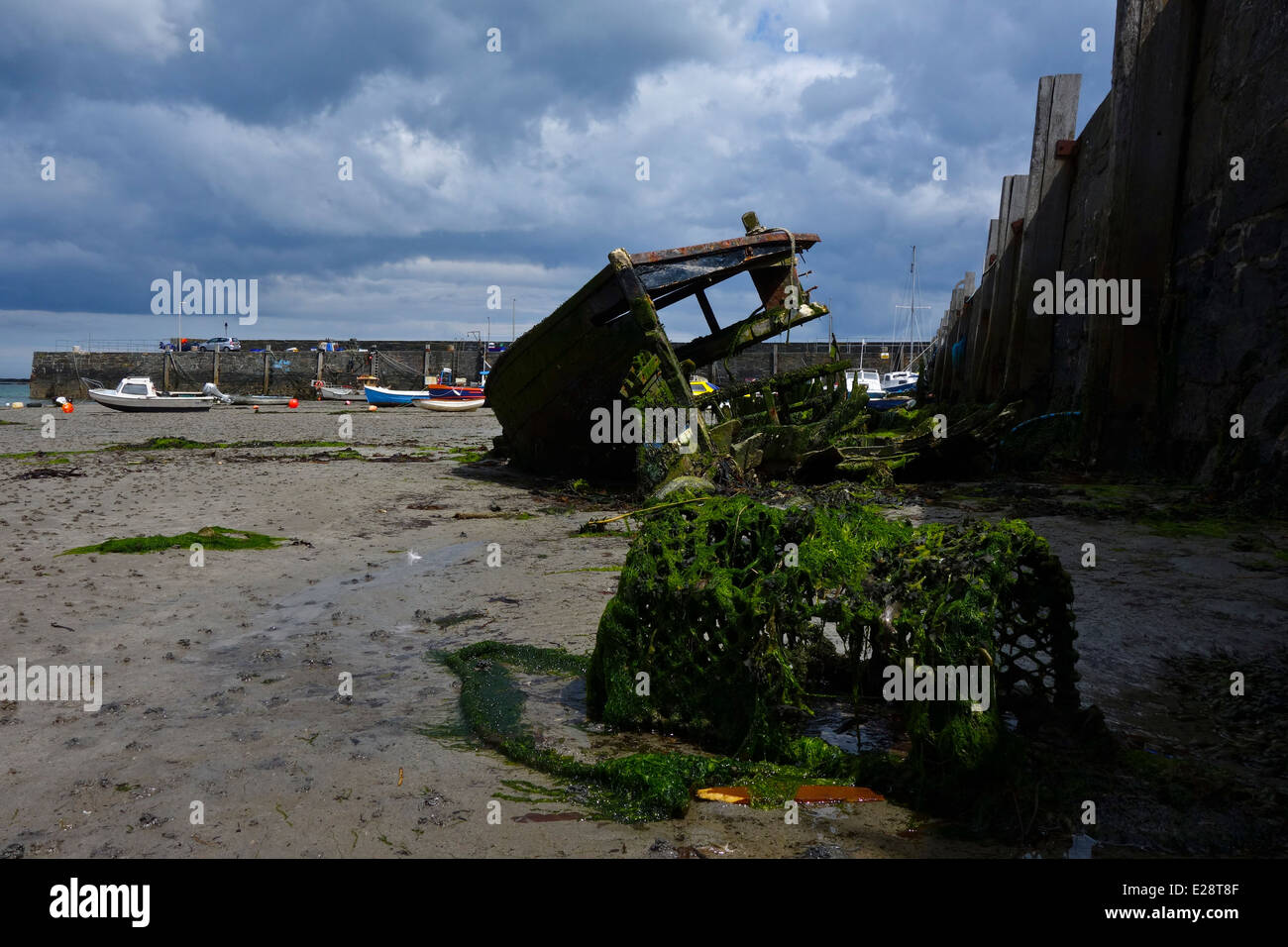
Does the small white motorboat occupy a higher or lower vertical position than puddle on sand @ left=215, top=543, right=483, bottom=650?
higher

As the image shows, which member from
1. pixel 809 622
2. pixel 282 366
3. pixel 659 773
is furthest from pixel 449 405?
pixel 659 773

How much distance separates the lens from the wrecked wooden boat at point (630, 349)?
9289 mm

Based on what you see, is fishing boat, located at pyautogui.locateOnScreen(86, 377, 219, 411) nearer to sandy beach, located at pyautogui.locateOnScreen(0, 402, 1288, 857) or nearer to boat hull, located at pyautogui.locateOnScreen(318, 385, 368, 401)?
boat hull, located at pyautogui.locateOnScreen(318, 385, 368, 401)

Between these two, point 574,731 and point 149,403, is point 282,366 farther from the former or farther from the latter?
point 574,731

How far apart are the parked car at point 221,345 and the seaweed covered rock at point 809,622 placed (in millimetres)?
62516

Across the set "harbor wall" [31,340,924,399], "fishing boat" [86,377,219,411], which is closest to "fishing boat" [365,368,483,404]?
"fishing boat" [86,377,219,411]

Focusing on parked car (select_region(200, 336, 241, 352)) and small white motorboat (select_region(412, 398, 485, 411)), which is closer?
small white motorboat (select_region(412, 398, 485, 411))

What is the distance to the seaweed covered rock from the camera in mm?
2545

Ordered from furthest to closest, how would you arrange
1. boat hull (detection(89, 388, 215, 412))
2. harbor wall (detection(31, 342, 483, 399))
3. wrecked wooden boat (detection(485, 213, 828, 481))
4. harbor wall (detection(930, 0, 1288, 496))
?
harbor wall (detection(31, 342, 483, 399))
boat hull (detection(89, 388, 215, 412))
wrecked wooden boat (detection(485, 213, 828, 481))
harbor wall (detection(930, 0, 1288, 496))

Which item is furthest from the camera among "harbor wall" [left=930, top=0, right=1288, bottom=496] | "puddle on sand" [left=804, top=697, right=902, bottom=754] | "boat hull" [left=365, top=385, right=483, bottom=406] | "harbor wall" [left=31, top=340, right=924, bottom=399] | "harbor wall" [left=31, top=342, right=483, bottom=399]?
"harbor wall" [left=31, top=342, right=483, bottom=399]

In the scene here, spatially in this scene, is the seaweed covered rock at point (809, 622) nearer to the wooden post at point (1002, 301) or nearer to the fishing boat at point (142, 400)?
the wooden post at point (1002, 301)

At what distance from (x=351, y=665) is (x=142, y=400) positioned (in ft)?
112

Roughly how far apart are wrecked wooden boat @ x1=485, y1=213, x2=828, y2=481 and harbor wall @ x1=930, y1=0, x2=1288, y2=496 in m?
3.56
